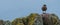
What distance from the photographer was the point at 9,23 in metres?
29.4

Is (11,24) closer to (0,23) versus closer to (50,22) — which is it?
(0,23)

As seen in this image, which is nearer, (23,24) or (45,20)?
(45,20)

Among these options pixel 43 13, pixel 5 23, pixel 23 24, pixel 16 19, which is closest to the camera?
pixel 43 13

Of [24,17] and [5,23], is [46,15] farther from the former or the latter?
[5,23]

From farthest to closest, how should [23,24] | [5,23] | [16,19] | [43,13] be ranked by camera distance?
[5,23] < [16,19] < [23,24] < [43,13]

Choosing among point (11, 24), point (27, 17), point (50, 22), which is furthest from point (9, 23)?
point (50, 22)

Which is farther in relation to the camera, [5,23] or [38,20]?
[5,23]

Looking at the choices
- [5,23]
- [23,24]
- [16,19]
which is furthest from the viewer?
[5,23]

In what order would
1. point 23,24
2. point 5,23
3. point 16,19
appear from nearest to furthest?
point 23,24 → point 16,19 → point 5,23

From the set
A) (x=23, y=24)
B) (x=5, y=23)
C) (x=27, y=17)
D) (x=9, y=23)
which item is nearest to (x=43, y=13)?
(x=23, y=24)

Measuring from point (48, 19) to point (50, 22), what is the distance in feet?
1.58

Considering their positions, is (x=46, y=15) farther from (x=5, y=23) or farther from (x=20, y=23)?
(x=5, y=23)

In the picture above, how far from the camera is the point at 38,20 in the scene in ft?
48.8

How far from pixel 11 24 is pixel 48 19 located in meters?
14.6
